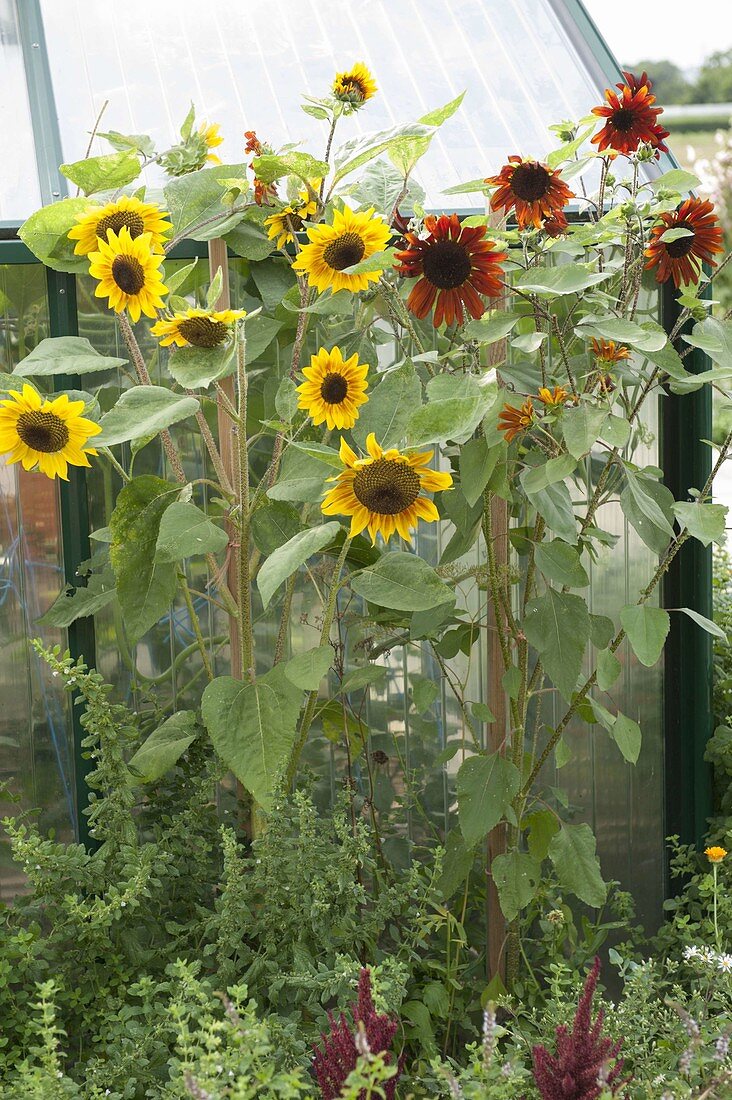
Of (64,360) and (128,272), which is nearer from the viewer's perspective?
(128,272)

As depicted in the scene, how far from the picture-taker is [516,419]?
1730mm

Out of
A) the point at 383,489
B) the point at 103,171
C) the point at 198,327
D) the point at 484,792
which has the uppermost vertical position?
the point at 103,171

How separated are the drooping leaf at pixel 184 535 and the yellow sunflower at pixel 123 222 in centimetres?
41

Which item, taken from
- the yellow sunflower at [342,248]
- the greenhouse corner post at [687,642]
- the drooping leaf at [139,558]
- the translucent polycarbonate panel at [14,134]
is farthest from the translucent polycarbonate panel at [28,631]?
the greenhouse corner post at [687,642]

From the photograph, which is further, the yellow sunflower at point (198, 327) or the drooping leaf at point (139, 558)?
the drooping leaf at point (139, 558)

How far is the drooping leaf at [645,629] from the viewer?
1.82 metres

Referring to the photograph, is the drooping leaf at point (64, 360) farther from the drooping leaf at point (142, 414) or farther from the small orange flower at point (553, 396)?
the small orange flower at point (553, 396)

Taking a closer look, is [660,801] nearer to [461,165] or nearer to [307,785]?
[307,785]

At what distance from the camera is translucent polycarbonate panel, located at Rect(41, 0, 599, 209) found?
88.9 inches

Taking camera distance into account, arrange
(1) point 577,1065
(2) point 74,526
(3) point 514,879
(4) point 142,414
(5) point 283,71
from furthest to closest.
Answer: (5) point 283,71 < (2) point 74,526 < (3) point 514,879 < (4) point 142,414 < (1) point 577,1065

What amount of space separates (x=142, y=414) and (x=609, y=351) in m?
0.71

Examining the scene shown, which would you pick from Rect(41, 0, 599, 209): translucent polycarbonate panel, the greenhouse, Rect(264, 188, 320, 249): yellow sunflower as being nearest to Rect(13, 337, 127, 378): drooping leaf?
the greenhouse

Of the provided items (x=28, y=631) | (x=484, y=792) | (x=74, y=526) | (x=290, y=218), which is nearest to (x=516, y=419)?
(x=290, y=218)

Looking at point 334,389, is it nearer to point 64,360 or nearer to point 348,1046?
point 64,360
